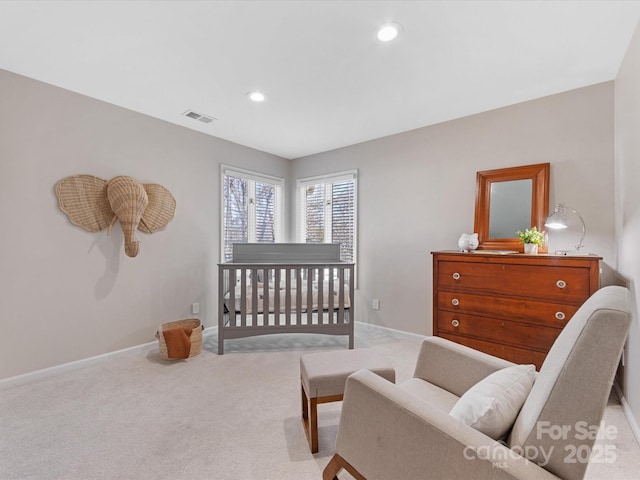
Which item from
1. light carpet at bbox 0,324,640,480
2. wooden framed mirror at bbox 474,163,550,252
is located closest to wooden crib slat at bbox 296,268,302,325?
light carpet at bbox 0,324,640,480

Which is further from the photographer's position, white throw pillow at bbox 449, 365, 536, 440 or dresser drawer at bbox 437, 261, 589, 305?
dresser drawer at bbox 437, 261, 589, 305

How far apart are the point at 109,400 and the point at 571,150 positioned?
13.5 feet

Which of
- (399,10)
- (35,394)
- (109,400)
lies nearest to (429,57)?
A: (399,10)

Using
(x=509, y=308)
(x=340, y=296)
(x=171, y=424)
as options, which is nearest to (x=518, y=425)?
(x=509, y=308)

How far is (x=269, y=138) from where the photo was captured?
384cm

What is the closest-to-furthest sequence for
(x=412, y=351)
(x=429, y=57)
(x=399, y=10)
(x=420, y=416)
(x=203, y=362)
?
(x=420, y=416) → (x=399, y=10) → (x=429, y=57) → (x=203, y=362) → (x=412, y=351)

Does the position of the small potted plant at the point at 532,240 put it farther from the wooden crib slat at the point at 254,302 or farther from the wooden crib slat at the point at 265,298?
the wooden crib slat at the point at 254,302

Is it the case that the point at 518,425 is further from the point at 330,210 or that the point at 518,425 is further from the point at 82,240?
the point at 330,210

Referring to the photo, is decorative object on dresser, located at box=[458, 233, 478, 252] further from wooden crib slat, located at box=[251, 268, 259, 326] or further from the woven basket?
the woven basket

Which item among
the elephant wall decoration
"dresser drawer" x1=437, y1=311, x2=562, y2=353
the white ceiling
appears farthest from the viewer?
the elephant wall decoration

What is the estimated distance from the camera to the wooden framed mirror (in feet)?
Answer: 8.74

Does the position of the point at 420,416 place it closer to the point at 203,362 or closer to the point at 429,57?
the point at 429,57

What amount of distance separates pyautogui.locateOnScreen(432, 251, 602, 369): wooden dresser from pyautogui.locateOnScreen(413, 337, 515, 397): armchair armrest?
1061 mm

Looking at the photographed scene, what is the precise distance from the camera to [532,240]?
2463 millimetres
